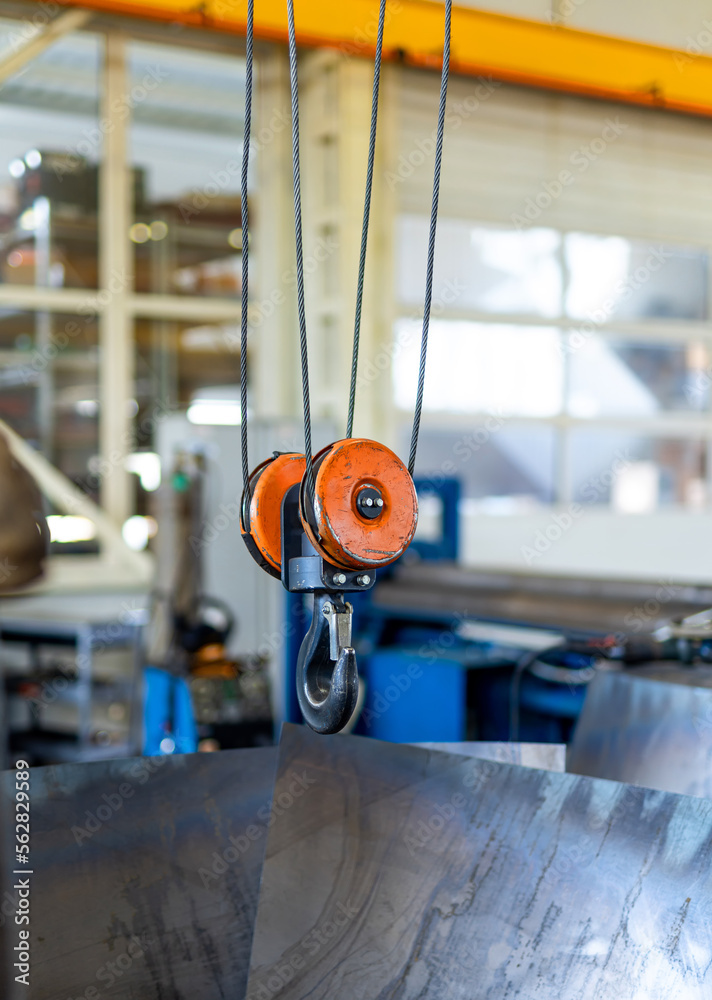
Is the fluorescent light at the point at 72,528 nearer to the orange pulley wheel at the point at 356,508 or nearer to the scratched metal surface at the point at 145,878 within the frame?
the scratched metal surface at the point at 145,878

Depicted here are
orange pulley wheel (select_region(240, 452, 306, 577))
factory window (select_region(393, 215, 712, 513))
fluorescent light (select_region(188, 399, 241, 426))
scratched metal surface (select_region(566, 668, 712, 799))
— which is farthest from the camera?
factory window (select_region(393, 215, 712, 513))

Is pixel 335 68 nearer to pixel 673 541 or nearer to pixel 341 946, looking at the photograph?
pixel 673 541

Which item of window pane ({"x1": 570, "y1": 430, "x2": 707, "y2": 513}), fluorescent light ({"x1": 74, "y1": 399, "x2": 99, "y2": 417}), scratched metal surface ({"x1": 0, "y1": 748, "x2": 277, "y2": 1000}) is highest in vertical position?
fluorescent light ({"x1": 74, "y1": 399, "x2": 99, "y2": 417})

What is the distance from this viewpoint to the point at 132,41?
5.30 metres

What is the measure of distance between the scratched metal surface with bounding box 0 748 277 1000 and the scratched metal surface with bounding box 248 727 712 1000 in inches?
2.9

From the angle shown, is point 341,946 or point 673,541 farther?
point 673,541

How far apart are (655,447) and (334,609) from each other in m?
5.83

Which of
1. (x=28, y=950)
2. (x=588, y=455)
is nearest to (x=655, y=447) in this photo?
(x=588, y=455)

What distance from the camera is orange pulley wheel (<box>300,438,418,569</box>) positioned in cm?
117

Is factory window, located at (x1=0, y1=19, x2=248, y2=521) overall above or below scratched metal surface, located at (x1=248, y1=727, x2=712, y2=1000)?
above

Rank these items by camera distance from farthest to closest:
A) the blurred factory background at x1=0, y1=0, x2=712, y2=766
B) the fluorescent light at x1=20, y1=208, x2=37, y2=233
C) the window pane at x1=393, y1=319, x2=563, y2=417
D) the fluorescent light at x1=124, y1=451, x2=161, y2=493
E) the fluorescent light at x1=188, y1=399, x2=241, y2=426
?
the window pane at x1=393, y1=319, x2=563, y2=417 → the fluorescent light at x1=188, y1=399, x2=241, y2=426 → the fluorescent light at x1=124, y1=451, x2=161, y2=493 → the fluorescent light at x1=20, y1=208, x2=37, y2=233 → the blurred factory background at x1=0, y1=0, x2=712, y2=766

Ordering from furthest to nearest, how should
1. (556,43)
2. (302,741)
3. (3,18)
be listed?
1. (3,18)
2. (556,43)
3. (302,741)

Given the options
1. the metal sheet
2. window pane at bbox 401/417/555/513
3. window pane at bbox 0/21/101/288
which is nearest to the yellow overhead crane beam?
window pane at bbox 0/21/101/288

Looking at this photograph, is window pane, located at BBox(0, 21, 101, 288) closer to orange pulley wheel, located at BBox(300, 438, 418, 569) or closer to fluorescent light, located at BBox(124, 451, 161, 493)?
fluorescent light, located at BBox(124, 451, 161, 493)
